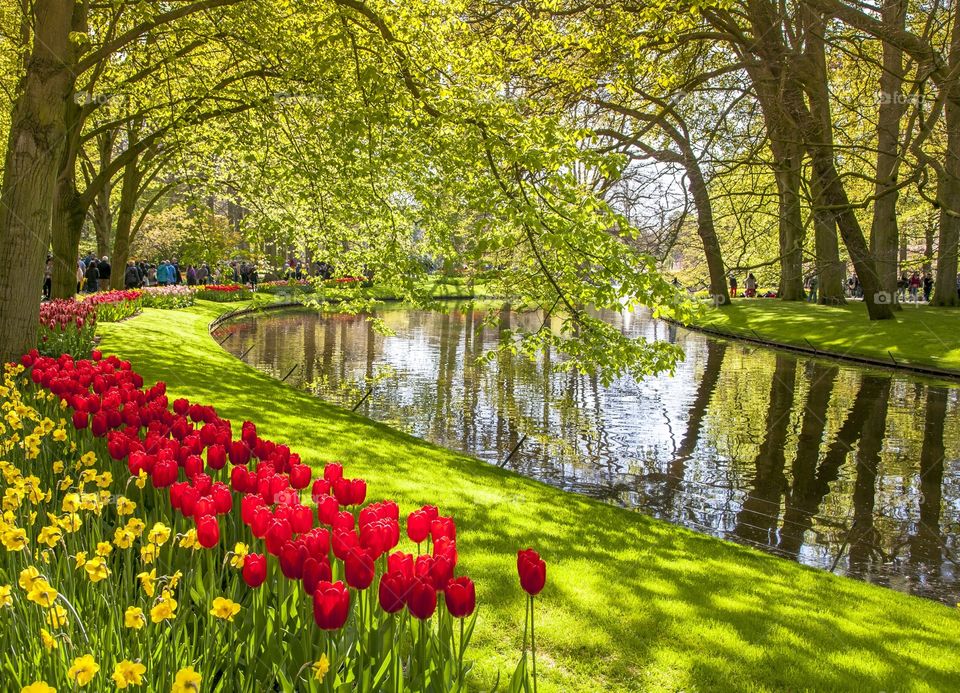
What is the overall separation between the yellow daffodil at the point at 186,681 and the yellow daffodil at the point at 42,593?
1.93 feet

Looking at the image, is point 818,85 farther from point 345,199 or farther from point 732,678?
point 732,678

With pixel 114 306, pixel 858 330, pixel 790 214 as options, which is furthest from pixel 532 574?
pixel 858 330

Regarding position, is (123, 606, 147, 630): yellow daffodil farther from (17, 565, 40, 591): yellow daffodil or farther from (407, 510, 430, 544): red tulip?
(407, 510, 430, 544): red tulip

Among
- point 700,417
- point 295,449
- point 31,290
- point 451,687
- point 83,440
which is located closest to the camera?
point 451,687

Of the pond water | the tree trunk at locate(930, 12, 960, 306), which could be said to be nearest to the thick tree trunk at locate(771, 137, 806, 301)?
the tree trunk at locate(930, 12, 960, 306)

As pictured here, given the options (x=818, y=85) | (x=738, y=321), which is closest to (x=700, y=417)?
(x=818, y=85)

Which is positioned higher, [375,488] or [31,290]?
[31,290]

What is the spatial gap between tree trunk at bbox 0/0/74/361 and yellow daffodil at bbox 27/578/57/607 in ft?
29.0

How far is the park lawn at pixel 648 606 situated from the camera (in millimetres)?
4574

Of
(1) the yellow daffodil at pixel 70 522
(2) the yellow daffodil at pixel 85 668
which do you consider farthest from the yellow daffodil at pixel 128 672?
(1) the yellow daffodil at pixel 70 522

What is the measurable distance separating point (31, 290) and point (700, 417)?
11369mm

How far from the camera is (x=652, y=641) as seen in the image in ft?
16.1

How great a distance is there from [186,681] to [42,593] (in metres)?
0.69

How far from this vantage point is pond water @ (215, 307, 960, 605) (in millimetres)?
8883
